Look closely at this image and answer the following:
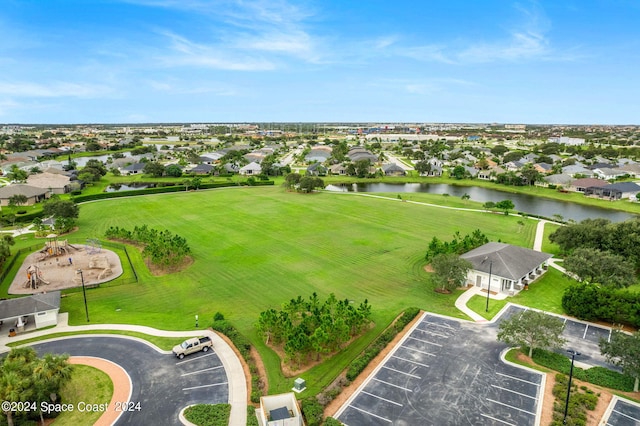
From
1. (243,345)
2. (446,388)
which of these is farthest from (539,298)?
(243,345)

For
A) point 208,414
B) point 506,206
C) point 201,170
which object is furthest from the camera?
point 201,170

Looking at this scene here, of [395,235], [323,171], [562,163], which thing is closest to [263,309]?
[395,235]

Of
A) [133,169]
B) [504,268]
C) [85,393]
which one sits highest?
[133,169]

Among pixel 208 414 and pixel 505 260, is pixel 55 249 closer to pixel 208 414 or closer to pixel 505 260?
pixel 208 414

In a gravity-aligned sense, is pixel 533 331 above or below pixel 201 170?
below

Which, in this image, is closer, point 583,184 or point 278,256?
point 278,256

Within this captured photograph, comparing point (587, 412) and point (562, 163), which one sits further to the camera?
point (562, 163)

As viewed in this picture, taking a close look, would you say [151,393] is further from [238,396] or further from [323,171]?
[323,171]
